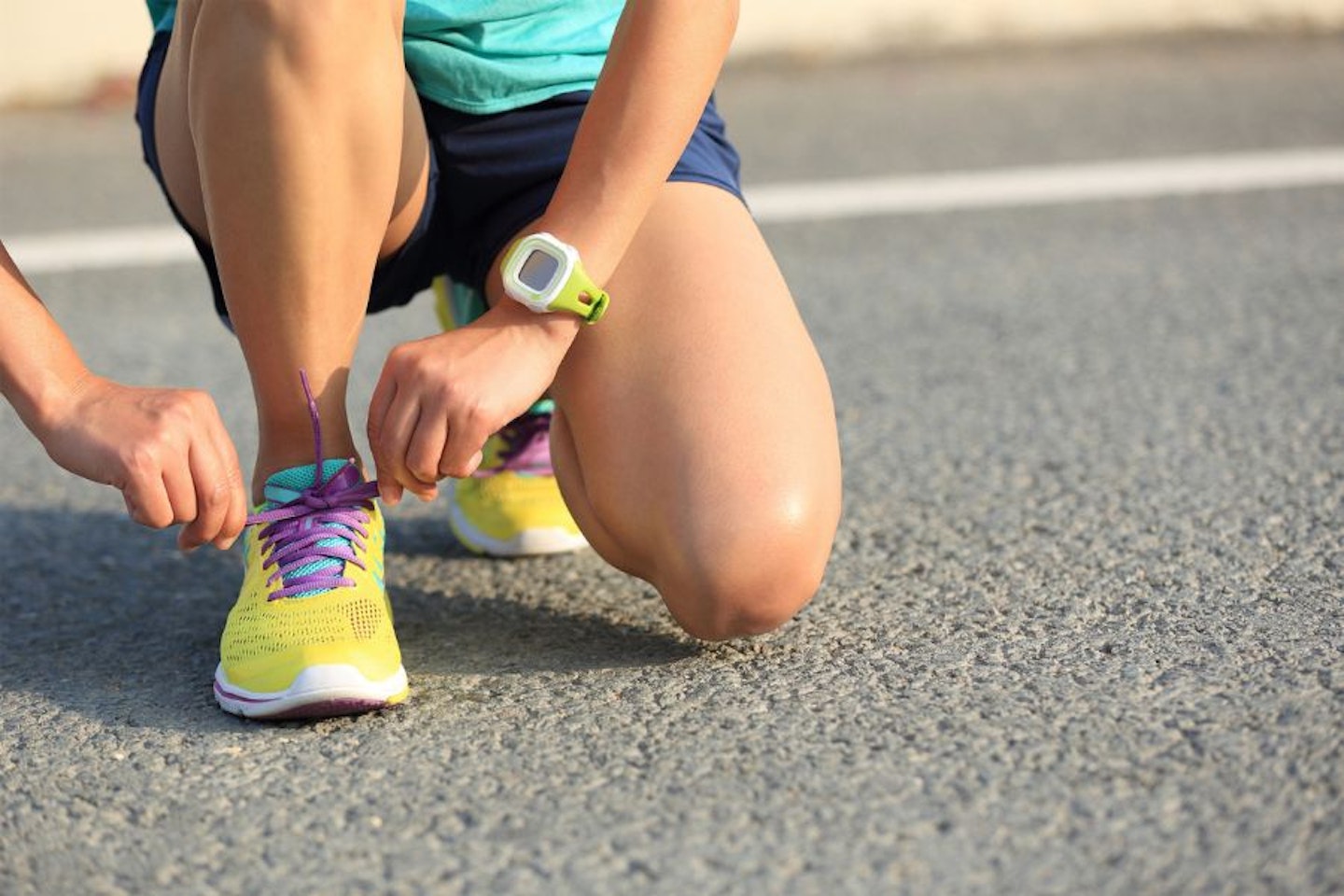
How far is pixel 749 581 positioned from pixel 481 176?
57 cm

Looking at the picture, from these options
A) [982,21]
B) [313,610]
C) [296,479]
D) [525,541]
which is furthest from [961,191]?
[313,610]

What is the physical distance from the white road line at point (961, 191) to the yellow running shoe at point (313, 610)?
2056mm

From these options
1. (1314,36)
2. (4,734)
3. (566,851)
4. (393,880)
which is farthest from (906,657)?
(1314,36)

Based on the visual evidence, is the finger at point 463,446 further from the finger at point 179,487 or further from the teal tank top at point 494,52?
the teal tank top at point 494,52

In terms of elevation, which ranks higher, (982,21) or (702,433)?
(702,433)

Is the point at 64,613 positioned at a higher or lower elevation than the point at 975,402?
lower

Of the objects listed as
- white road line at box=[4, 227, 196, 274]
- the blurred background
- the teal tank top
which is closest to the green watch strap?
the teal tank top

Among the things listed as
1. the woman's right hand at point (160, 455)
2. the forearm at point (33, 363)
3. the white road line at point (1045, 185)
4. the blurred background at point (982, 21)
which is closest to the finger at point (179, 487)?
the woman's right hand at point (160, 455)

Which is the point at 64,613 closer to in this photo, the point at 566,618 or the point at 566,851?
the point at 566,618

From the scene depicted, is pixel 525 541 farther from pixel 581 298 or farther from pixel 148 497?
pixel 148 497

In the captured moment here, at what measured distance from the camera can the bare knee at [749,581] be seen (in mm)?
1690

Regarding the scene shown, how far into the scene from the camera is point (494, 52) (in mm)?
1909

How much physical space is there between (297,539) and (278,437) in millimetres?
114

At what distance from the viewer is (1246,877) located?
132cm
